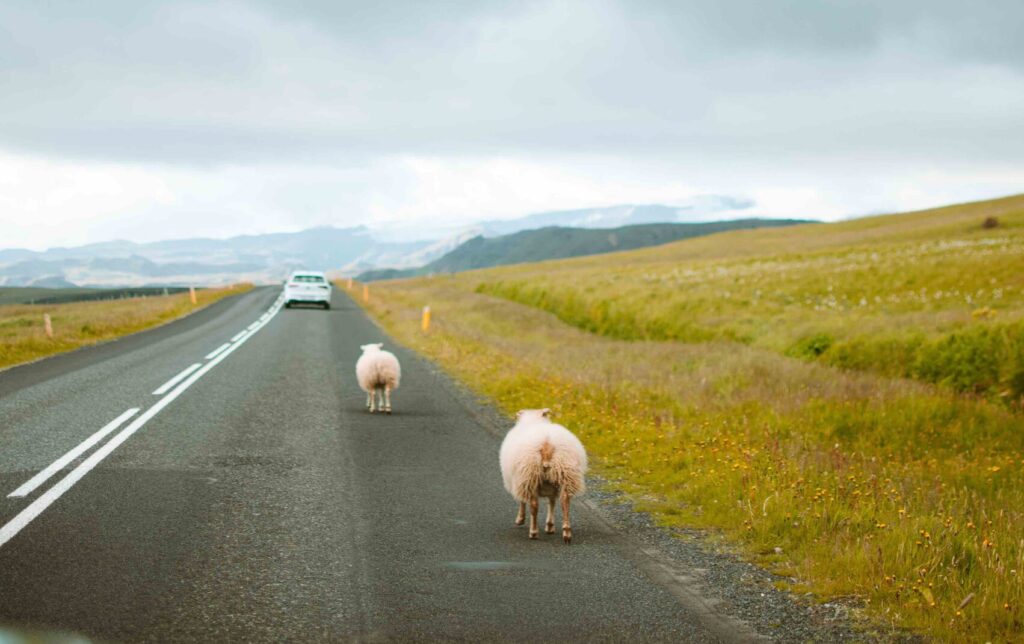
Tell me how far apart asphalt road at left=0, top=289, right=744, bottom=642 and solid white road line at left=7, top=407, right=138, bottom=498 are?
0.10 m

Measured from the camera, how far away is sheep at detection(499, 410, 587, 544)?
6.55 m

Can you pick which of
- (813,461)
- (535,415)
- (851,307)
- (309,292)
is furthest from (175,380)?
(309,292)

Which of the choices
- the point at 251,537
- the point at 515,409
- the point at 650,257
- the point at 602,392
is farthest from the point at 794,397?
the point at 650,257

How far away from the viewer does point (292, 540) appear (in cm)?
624

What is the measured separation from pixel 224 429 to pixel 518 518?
5.60m

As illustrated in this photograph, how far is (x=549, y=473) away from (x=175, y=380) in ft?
36.7

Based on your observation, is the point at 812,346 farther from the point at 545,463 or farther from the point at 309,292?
the point at 309,292

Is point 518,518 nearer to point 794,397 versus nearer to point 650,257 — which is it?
point 794,397

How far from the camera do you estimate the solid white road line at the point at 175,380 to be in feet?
46.2

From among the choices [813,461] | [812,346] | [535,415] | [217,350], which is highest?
[535,415]

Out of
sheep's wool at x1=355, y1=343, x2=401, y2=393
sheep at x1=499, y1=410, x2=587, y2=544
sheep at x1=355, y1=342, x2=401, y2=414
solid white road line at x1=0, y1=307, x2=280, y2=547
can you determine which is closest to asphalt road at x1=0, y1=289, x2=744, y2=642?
solid white road line at x1=0, y1=307, x2=280, y2=547

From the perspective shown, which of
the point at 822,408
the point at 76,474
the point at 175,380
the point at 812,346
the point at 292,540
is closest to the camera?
the point at 292,540

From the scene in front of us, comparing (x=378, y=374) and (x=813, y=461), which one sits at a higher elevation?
(x=378, y=374)

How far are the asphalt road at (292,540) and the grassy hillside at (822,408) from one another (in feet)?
4.37
